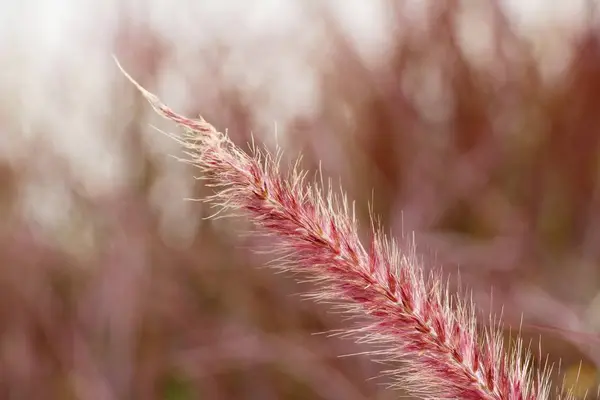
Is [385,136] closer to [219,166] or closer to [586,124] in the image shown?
[586,124]

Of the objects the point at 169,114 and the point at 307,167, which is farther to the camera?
the point at 307,167

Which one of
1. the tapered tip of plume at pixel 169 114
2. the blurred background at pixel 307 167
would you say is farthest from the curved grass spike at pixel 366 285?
the blurred background at pixel 307 167

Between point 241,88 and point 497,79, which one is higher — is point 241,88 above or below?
below

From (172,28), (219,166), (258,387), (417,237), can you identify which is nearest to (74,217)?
(172,28)

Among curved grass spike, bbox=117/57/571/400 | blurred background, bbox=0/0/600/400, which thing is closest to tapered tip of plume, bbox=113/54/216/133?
curved grass spike, bbox=117/57/571/400

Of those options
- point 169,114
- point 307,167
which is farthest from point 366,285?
point 307,167

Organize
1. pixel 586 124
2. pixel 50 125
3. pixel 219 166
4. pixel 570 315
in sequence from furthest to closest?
1. pixel 50 125
2. pixel 586 124
3. pixel 570 315
4. pixel 219 166

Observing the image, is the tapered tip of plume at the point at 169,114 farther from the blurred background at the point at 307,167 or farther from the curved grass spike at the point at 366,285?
the blurred background at the point at 307,167

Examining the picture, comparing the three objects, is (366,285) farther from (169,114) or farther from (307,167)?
(307,167)
